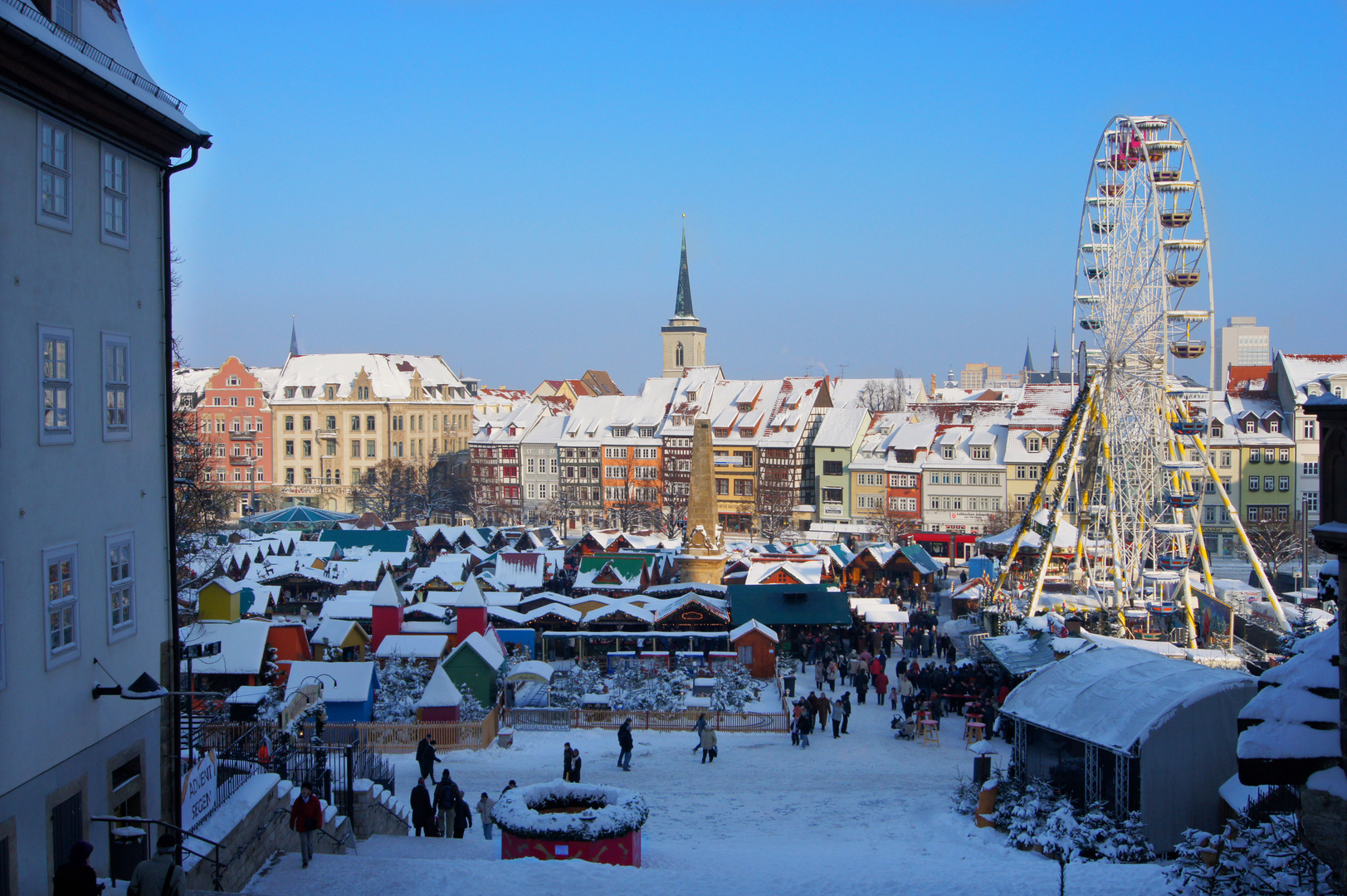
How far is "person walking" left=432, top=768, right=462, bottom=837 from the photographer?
48.8 ft

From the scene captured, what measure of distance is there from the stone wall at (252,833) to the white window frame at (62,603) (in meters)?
2.38

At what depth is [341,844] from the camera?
41.9ft

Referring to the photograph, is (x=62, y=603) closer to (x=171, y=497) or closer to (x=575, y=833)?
(x=171, y=497)

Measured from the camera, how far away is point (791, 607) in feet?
103

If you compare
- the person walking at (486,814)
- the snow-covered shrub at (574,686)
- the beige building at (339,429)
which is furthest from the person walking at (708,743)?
the beige building at (339,429)

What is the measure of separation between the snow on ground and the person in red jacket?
0.22 metres

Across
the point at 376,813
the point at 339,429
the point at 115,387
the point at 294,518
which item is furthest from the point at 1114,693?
the point at 339,429

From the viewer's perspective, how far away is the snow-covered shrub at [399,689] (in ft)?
70.5

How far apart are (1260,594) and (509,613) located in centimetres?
2303

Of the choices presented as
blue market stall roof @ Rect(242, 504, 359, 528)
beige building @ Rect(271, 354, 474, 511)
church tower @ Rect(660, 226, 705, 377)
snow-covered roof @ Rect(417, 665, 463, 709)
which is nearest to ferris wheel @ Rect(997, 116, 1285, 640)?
snow-covered roof @ Rect(417, 665, 463, 709)

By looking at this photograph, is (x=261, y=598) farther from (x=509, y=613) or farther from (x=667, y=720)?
(x=667, y=720)

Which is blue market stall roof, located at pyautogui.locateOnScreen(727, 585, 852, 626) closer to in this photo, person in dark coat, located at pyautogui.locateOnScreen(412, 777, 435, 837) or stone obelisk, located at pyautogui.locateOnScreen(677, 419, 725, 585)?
stone obelisk, located at pyautogui.locateOnScreen(677, 419, 725, 585)

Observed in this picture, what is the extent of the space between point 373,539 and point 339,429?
42265 mm

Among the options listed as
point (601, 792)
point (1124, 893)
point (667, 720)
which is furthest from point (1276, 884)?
point (667, 720)
